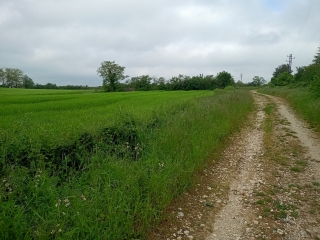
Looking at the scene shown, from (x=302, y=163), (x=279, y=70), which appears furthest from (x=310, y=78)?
(x=279, y=70)

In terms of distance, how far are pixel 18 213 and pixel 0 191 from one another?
57 centimetres

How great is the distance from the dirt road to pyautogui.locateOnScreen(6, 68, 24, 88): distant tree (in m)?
103

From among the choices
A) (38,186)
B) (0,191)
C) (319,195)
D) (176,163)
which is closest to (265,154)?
(319,195)

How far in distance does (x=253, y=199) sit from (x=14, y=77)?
105m

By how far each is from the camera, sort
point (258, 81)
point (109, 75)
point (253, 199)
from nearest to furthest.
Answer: point (253, 199), point (109, 75), point (258, 81)

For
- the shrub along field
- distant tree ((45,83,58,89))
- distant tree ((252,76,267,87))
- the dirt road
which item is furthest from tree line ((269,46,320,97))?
distant tree ((45,83,58,89))

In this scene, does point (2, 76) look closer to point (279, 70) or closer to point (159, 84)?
point (159, 84)

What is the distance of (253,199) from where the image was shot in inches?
173

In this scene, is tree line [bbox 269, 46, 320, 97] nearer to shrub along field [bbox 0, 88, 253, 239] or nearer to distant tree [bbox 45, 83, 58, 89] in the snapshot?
shrub along field [bbox 0, 88, 253, 239]

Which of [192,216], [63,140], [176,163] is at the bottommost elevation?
[192,216]

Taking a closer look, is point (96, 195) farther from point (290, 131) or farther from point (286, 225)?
point (290, 131)

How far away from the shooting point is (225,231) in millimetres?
3492

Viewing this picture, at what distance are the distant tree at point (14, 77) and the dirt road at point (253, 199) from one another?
10264 cm

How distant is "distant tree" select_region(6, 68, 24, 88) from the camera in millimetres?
88000
